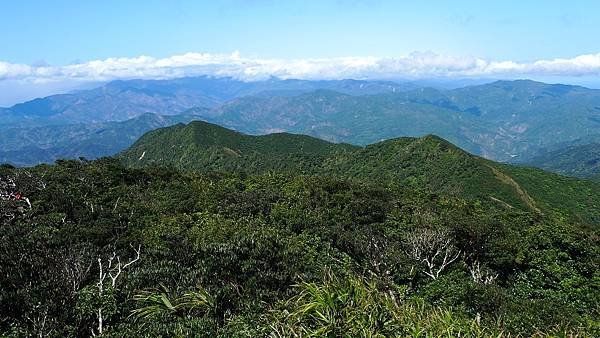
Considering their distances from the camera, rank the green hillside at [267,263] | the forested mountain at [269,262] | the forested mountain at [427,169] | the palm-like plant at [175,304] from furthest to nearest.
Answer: the forested mountain at [427,169] → the palm-like plant at [175,304] → the forested mountain at [269,262] → the green hillside at [267,263]

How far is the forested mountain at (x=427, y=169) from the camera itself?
11312cm

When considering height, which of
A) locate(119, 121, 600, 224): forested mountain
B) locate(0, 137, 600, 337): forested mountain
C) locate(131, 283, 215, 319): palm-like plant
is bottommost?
locate(119, 121, 600, 224): forested mountain

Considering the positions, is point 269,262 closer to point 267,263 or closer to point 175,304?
point 267,263

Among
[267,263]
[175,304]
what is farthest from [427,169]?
[175,304]

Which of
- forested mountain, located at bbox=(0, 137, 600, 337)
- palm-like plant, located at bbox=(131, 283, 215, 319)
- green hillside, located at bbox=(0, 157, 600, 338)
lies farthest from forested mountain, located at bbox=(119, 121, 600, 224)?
palm-like plant, located at bbox=(131, 283, 215, 319)

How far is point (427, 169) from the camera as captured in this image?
5246 inches

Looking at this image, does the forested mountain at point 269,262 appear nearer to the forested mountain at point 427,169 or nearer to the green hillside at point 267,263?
the green hillside at point 267,263

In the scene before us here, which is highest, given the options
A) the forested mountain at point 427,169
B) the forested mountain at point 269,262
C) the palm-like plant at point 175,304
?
the palm-like plant at point 175,304

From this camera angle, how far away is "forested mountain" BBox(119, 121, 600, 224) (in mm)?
113125

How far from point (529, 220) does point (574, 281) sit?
88.9 feet

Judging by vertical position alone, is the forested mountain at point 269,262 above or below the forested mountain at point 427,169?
above

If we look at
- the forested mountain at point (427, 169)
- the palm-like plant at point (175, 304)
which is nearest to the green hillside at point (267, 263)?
the palm-like plant at point (175, 304)

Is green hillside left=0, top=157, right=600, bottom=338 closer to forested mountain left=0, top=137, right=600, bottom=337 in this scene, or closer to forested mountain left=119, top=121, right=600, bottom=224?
forested mountain left=0, top=137, right=600, bottom=337

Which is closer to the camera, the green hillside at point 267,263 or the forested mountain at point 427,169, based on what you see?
the green hillside at point 267,263
